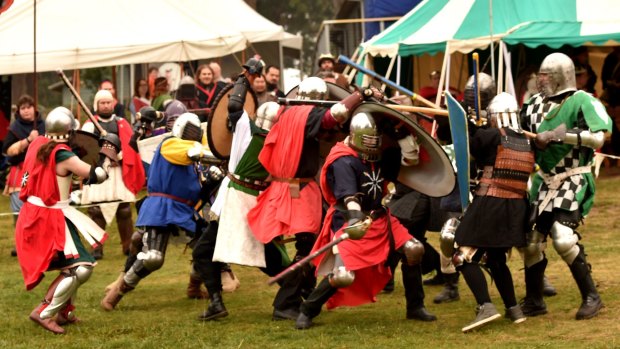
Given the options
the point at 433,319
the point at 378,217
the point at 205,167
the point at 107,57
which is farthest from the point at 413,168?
the point at 107,57

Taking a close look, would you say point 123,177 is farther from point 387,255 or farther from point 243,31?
point 243,31

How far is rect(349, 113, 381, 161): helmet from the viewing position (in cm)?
720

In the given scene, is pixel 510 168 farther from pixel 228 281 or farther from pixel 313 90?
pixel 228 281

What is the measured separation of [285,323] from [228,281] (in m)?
1.72

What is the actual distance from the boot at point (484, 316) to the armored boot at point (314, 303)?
0.86 metres

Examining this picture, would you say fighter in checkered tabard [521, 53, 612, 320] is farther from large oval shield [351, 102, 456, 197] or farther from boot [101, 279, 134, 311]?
boot [101, 279, 134, 311]

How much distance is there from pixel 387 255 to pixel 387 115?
84cm

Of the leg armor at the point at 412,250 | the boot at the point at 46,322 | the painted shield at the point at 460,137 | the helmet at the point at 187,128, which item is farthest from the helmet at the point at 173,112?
the painted shield at the point at 460,137

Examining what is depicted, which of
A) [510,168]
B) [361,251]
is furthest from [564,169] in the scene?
[361,251]

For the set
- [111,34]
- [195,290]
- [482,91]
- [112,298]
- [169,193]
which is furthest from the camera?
[111,34]

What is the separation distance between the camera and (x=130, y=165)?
11.0 meters

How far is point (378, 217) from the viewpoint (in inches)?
292

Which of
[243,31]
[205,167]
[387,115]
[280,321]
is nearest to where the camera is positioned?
[387,115]

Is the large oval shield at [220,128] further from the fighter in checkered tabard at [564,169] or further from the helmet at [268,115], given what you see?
the fighter in checkered tabard at [564,169]
